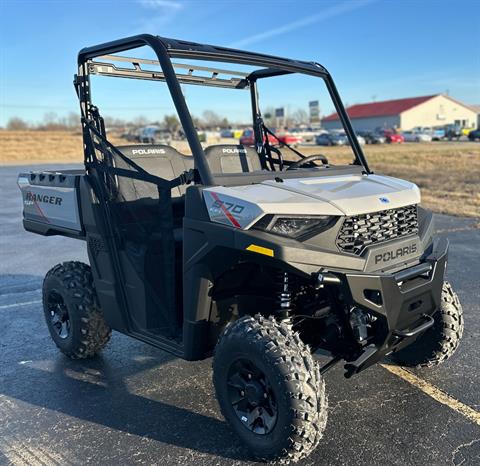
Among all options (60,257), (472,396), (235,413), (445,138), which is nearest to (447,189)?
(60,257)

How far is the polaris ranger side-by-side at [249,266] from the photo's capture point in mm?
2750

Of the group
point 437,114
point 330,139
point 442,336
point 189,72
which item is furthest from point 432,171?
point 437,114

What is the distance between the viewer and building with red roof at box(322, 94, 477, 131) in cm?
8219

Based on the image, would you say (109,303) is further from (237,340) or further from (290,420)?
(290,420)

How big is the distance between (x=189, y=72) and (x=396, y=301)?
254cm

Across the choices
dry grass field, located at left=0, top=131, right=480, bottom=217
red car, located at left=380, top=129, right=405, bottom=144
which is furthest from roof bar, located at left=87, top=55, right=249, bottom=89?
red car, located at left=380, top=129, right=405, bottom=144

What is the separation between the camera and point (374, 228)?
300 cm

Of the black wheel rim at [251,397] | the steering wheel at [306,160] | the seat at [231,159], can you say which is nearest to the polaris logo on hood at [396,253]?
the black wheel rim at [251,397]

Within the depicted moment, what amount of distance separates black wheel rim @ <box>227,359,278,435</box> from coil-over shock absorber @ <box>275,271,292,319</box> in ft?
1.16

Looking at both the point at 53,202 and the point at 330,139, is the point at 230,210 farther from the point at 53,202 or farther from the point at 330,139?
the point at 330,139

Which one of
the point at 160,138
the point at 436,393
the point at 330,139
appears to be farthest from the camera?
the point at 330,139

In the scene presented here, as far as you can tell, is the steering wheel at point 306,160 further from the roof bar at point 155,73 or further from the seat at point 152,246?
the roof bar at point 155,73

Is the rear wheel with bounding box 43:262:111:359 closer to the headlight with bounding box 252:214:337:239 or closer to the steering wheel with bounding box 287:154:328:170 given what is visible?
the steering wheel with bounding box 287:154:328:170

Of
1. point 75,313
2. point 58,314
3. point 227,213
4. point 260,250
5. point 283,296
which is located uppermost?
point 227,213
